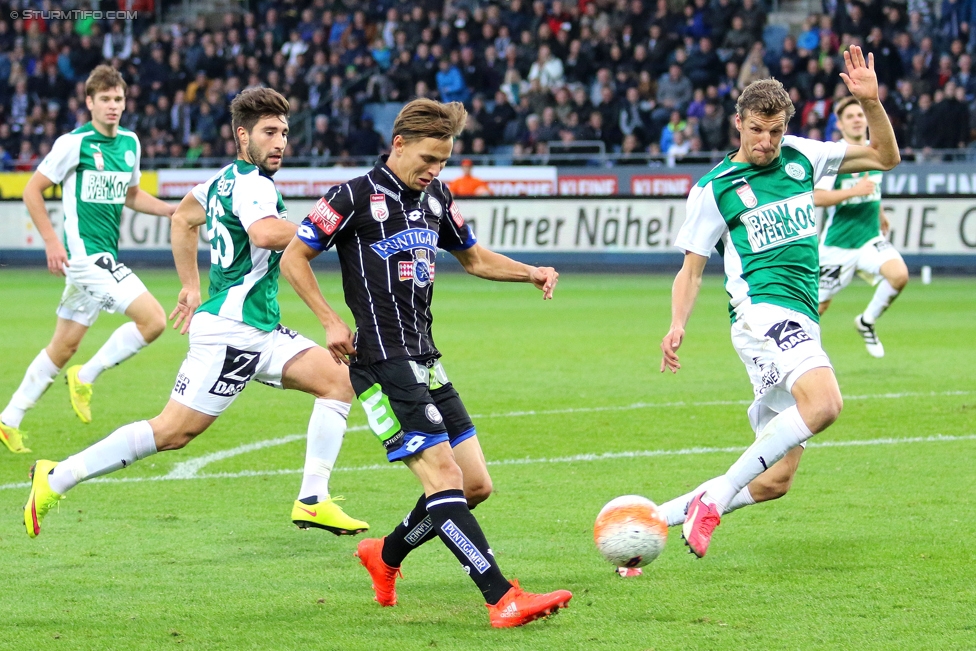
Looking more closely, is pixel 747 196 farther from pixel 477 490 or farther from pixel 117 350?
pixel 117 350

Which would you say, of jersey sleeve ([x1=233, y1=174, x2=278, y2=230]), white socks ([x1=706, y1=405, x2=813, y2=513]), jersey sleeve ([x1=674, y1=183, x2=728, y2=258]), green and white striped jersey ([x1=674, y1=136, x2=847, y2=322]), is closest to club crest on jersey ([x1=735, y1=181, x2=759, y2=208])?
green and white striped jersey ([x1=674, y1=136, x2=847, y2=322])

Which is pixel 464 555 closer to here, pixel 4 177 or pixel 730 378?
pixel 730 378

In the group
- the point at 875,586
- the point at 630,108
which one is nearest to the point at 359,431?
the point at 875,586

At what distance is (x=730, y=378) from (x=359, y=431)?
12.8 feet

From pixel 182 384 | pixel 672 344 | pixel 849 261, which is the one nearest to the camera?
pixel 672 344

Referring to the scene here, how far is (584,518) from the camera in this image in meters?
6.52

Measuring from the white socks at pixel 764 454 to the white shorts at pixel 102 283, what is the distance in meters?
5.22

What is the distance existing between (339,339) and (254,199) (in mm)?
1290

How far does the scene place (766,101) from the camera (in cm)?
566

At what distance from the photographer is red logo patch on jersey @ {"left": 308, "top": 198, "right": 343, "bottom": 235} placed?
4.95 metres

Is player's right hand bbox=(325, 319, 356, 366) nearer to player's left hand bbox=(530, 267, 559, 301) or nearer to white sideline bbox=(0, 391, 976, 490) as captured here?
player's left hand bbox=(530, 267, 559, 301)

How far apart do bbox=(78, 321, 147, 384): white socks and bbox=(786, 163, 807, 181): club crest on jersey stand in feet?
17.3

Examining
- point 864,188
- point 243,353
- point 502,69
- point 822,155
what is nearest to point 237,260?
point 243,353
